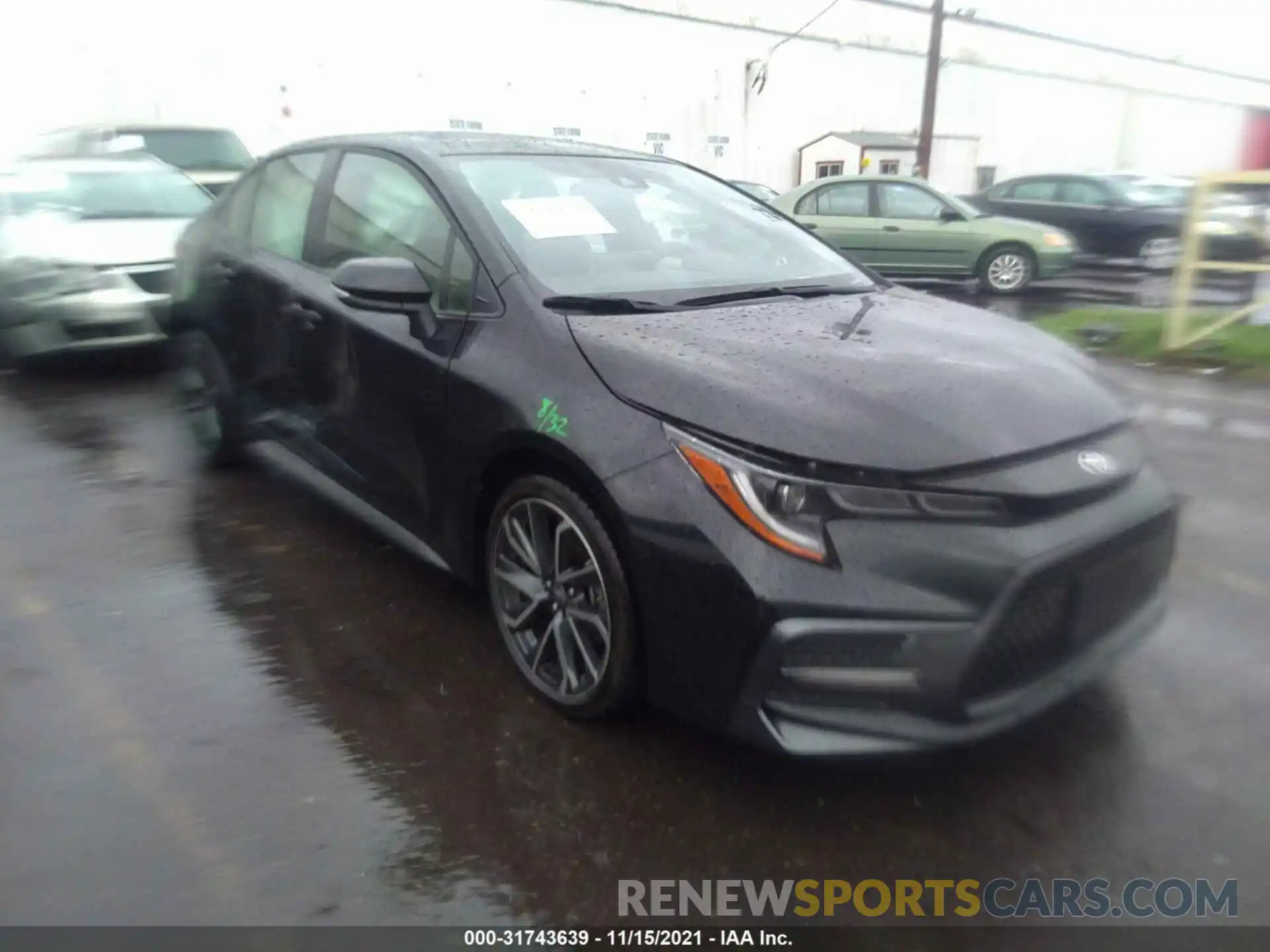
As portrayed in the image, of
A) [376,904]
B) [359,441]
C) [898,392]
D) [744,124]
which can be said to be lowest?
[376,904]

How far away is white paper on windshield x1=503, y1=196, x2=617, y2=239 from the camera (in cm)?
316

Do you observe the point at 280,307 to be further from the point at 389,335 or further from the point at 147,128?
the point at 147,128

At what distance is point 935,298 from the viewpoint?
11.3 feet

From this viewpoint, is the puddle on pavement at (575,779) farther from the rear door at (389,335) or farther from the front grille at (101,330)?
the front grille at (101,330)

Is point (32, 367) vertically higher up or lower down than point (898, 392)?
lower down

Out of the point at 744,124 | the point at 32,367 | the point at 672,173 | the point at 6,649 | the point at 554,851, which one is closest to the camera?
the point at 554,851

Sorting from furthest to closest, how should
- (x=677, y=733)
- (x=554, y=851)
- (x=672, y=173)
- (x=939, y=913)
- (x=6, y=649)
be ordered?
(x=672, y=173) → (x=6, y=649) → (x=677, y=733) → (x=554, y=851) → (x=939, y=913)

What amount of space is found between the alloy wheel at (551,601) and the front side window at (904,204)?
10.2 m

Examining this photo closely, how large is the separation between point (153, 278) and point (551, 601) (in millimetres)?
5223

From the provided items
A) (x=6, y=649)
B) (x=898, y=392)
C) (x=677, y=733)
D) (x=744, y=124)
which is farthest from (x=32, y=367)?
(x=744, y=124)

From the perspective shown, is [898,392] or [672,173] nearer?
[898,392]

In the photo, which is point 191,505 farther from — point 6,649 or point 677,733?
point 677,733

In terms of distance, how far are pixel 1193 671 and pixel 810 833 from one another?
1.49 metres

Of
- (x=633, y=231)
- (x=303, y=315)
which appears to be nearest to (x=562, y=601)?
(x=633, y=231)
